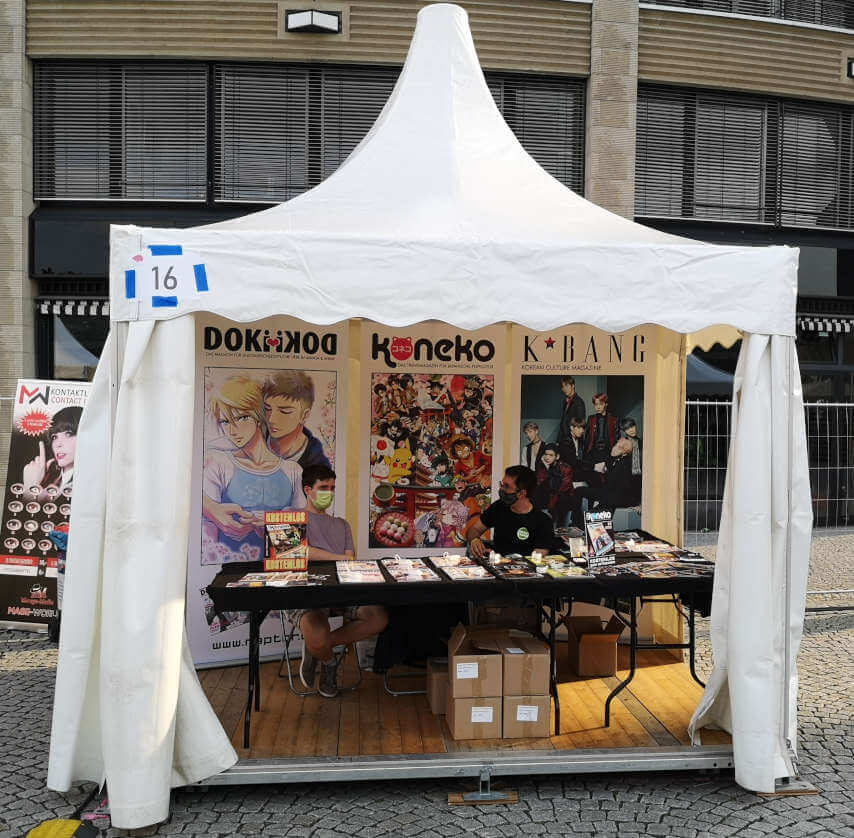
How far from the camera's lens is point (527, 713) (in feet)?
17.7

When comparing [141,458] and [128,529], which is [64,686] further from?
[141,458]

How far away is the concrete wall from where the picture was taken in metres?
12.5

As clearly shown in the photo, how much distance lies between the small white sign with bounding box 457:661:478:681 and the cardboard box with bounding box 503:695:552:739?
0.80 ft

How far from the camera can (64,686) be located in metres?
4.77

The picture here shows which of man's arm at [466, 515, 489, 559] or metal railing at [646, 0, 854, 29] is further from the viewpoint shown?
metal railing at [646, 0, 854, 29]

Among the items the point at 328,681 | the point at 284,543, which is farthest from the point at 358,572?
the point at 328,681

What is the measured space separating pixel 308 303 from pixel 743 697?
3114mm

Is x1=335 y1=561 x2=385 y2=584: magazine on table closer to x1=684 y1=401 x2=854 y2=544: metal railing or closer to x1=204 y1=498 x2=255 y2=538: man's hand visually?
x1=204 y1=498 x2=255 y2=538: man's hand

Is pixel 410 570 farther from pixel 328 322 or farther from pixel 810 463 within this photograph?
pixel 810 463

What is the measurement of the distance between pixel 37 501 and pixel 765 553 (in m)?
5.90

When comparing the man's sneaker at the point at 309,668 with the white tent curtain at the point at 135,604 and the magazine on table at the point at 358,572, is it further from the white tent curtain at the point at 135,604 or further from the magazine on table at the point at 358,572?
the white tent curtain at the point at 135,604

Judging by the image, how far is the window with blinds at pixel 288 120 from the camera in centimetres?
1288

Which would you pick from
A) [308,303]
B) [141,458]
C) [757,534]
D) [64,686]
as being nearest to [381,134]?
[308,303]

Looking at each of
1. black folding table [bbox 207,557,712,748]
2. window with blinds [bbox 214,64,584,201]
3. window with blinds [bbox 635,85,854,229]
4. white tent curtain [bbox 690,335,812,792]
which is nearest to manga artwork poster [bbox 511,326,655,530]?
black folding table [bbox 207,557,712,748]
